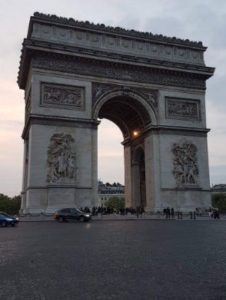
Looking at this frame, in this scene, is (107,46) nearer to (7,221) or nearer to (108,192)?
(7,221)

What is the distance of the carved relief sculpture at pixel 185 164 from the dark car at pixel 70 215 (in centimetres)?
1058

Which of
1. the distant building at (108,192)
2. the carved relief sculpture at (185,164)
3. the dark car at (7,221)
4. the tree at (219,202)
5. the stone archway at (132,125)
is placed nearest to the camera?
the dark car at (7,221)

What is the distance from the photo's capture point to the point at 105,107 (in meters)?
39.2

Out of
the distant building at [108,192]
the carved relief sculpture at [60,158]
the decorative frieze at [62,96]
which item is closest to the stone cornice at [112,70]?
the decorative frieze at [62,96]

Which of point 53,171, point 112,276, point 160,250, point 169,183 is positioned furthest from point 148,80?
point 112,276

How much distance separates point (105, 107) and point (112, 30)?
7.57m

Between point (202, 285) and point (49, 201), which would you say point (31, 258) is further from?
point (49, 201)

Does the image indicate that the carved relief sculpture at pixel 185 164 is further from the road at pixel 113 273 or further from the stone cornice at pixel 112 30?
the road at pixel 113 273

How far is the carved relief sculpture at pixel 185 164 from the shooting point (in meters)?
34.9

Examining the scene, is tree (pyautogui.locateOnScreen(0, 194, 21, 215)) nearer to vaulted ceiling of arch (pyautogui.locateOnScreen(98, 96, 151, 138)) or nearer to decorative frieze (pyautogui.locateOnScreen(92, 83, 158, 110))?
vaulted ceiling of arch (pyautogui.locateOnScreen(98, 96, 151, 138))

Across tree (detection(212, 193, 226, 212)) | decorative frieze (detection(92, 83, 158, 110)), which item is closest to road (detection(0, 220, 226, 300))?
decorative frieze (detection(92, 83, 158, 110))

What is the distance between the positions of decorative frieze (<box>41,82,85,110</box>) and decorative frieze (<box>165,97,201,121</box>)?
27.5 ft

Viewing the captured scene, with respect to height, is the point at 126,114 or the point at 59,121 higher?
the point at 126,114

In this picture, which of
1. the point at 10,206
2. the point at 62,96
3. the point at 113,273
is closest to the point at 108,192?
the point at 10,206
